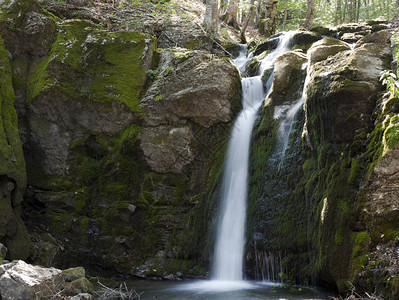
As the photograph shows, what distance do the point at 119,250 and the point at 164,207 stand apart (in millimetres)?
1375

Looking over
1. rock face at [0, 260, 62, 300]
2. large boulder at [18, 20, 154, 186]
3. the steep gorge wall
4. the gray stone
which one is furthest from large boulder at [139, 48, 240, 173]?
rock face at [0, 260, 62, 300]

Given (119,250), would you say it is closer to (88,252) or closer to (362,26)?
(88,252)

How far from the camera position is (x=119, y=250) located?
7992 mm

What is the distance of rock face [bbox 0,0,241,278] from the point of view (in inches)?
316

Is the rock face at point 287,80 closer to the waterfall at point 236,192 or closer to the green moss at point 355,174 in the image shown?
the waterfall at point 236,192

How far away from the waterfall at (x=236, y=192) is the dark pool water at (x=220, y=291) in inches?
16.6

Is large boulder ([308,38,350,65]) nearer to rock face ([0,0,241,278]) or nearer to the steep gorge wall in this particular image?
the steep gorge wall

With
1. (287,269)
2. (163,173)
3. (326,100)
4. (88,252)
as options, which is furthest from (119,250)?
(326,100)

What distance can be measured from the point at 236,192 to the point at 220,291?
2284 millimetres

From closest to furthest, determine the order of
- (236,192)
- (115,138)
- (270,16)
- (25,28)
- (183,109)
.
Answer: (236,192), (183,109), (115,138), (25,28), (270,16)

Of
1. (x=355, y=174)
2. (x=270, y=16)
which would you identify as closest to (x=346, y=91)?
(x=355, y=174)

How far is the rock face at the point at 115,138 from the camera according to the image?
8039mm

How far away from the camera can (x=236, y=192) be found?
7711 mm

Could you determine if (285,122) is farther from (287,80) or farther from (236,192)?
(236,192)
